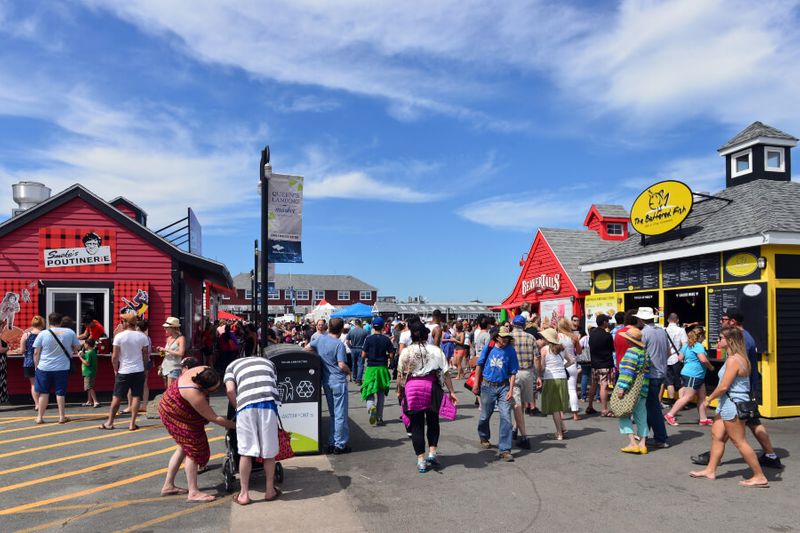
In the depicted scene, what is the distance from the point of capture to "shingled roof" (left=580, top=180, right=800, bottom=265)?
1050cm

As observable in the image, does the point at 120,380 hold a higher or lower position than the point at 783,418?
higher

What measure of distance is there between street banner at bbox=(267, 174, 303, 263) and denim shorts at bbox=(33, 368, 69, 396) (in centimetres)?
394

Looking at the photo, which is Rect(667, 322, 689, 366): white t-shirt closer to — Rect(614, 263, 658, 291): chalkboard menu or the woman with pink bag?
Rect(614, 263, 658, 291): chalkboard menu

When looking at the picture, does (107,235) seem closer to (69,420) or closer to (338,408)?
(69,420)

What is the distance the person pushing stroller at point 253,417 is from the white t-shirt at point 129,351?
14.1 feet

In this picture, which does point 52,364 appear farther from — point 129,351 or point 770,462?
point 770,462

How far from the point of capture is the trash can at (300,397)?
24.1 ft

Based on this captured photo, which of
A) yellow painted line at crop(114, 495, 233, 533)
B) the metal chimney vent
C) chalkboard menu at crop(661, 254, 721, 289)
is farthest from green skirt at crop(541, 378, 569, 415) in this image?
the metal chimney vent

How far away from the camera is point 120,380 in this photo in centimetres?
932

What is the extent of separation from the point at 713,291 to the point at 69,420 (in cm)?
1149

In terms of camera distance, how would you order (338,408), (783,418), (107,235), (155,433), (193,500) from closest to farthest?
1. (193,500)
2. (338,408)
3. (155,433)
4. (783,418)
5. (107,235)

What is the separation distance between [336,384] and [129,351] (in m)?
3.73

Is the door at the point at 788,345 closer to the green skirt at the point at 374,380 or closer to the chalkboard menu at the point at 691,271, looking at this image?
the chalkboard menu at the point at 691,271

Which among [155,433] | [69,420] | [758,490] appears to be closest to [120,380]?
[155,433]
